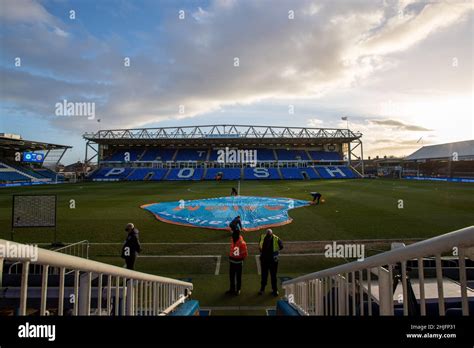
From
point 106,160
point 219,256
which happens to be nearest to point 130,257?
point 219,256

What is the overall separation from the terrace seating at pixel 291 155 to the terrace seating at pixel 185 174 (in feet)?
78.3

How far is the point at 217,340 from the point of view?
5.98 ft

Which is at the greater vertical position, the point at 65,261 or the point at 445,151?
the point at 445,151

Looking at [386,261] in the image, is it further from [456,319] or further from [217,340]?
[217,340]

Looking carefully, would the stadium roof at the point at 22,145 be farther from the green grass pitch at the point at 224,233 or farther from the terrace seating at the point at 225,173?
the green grass pitch at the point at 224,233

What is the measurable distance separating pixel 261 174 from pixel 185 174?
19.4 m

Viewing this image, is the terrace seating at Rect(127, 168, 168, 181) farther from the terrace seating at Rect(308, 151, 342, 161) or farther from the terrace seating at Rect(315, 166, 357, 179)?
the terrace seating at Rect(308, 151, 342, 161)

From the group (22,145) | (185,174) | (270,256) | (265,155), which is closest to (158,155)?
(185,174)

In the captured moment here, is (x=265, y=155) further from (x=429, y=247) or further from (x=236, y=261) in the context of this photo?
(x=429, y=247)

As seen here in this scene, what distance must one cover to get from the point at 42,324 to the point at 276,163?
68709mm

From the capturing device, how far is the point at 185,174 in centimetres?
6256

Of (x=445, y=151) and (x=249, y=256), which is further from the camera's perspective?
(x=445, y=151)

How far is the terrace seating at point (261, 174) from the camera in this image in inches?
2400

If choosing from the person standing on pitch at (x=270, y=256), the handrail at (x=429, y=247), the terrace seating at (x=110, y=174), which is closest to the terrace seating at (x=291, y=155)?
the terrace seating at (x=110, y=174)
